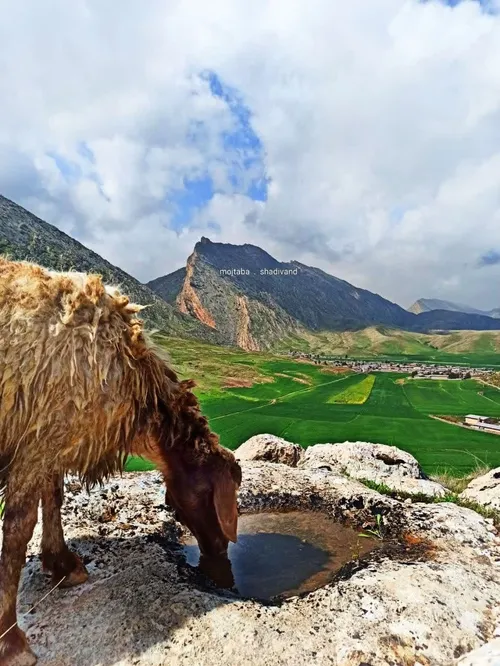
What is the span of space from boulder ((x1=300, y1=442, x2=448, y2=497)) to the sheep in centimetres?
558

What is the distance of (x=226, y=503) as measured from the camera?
6.26 metres

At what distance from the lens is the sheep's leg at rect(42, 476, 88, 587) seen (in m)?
5.96

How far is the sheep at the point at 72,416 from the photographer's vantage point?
497cm

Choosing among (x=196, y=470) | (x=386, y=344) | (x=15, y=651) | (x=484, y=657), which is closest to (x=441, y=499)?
(x=484, y=657)

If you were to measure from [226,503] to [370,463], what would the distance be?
6.54 m

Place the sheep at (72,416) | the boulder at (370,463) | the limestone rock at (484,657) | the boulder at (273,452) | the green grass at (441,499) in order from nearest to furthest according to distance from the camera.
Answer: the limestone rock at (484,657) < the sheep at (72,416) < the green grass at (441,499) < the boulder at (370,463) < the boulder at (273,452)

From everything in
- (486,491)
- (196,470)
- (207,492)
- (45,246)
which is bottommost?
(486,491)

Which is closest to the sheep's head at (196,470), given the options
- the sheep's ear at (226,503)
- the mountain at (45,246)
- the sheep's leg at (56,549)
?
the sheep's ear at (226,503)

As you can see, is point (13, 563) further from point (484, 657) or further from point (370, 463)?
point (370, 463)

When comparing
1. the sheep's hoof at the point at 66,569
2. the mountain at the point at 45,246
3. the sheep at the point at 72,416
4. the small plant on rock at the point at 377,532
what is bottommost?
the small plant on rock at the point at 377,532

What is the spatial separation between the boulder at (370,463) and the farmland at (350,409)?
2.10m

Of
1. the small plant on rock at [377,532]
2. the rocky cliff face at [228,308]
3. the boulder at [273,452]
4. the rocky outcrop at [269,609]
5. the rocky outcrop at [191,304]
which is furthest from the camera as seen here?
the rocky outcrop at [191,304]

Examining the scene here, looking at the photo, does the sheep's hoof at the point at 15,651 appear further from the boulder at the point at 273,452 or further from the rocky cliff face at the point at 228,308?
the rocky cliff face at the point at 228,308

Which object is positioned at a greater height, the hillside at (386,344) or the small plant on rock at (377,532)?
the hillside at (386,344)
